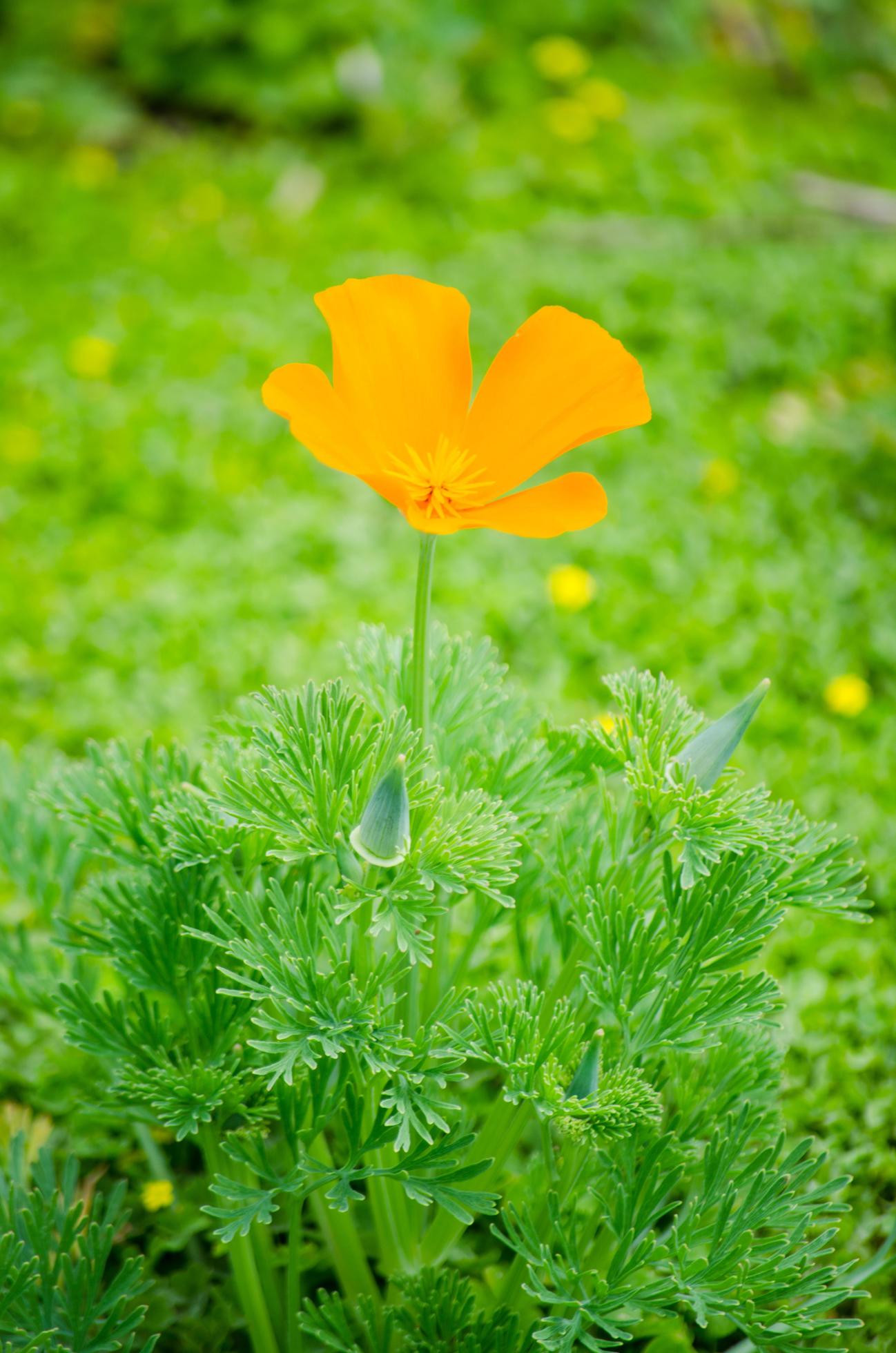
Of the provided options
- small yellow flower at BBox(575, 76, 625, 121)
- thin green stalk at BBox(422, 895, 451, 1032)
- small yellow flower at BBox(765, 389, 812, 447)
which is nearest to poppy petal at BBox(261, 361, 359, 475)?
thin green stalk at BBox(422, 895, 451, 1032)

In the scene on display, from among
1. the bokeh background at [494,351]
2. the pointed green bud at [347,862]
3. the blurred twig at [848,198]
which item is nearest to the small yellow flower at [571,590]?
the bokeh background at [494,351]

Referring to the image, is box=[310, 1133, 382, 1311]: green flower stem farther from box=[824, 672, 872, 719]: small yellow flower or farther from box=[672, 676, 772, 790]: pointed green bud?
box=[824, 672, 872, 719]: small yellow flower

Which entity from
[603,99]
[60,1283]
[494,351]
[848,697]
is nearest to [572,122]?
[603,99]

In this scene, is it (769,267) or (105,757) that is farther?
(769,267)

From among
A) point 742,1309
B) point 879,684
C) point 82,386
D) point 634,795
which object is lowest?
point 879,684

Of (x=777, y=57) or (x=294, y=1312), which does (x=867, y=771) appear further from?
(x=777, y=57)

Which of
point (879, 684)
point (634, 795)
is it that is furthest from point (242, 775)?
point (879, 684)

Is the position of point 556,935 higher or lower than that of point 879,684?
higher
